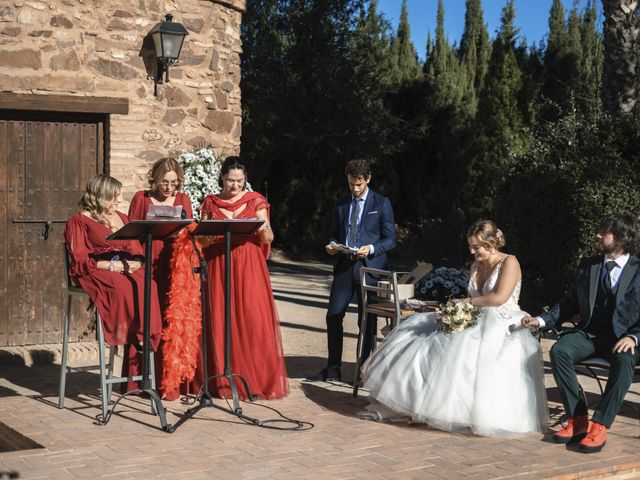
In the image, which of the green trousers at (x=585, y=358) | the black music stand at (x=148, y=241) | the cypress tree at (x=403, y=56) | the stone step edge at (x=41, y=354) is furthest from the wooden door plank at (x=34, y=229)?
the cypress tree at (x=403, y=56)

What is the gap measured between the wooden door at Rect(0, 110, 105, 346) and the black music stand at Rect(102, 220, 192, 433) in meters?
3.09

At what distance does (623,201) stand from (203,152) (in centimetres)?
479

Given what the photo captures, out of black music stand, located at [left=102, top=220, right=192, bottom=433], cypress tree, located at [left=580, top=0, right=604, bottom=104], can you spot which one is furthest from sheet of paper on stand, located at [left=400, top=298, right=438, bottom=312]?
cypress tree, located at [left=580, top=0, right=604, bottom=104]

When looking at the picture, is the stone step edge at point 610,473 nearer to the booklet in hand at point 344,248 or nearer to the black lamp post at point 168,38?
the booklet in hand at point 344,248

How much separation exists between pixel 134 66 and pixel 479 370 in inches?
200

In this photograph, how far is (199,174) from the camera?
9.39 m

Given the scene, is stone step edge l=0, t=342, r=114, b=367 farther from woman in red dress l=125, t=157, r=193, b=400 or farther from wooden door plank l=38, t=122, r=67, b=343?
woman in red dress l=125, t=157, r=193, b=400

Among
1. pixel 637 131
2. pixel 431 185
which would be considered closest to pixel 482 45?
pixel 431 185

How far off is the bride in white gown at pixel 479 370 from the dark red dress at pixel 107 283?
1.73 meters

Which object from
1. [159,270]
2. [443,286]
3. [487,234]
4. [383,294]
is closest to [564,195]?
[443,286]

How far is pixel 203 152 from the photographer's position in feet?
31.4

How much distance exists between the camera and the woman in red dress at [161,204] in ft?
22.8

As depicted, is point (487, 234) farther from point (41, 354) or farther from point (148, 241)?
point (41, 354)

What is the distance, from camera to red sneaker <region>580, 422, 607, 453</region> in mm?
5641
